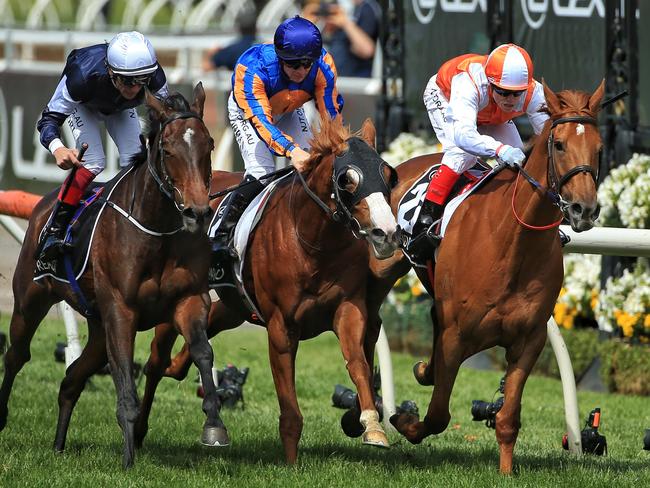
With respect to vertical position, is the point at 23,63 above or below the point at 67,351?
above

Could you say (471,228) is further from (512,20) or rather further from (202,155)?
(512,20)

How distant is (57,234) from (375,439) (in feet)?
6.91

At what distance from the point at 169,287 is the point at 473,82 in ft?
6.02

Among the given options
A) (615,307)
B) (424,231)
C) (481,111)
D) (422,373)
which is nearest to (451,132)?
(481,111)

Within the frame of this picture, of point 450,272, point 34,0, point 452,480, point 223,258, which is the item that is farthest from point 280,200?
point 34,0

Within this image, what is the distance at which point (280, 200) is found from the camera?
7.44m

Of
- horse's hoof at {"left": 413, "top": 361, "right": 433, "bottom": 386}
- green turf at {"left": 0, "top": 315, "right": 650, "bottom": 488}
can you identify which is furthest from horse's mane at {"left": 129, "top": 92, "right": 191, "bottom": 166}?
horse's hoof at {"left": 413, "top": 361, "right": 433, "bottom": 386}

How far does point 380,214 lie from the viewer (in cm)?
663

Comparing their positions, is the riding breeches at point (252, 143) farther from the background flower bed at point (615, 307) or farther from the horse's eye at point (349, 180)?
the background flower bed at point (615, 307)

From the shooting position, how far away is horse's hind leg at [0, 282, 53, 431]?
26.1 ft

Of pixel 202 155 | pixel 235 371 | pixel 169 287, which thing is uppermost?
pixel 202 155

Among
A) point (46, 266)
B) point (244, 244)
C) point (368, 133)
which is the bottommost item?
point (46, 266)

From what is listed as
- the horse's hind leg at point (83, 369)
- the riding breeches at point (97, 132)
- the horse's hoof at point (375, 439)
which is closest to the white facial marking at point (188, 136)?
the riding breeches at point (97, 132)

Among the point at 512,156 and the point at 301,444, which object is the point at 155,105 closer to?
the point at 512,156
